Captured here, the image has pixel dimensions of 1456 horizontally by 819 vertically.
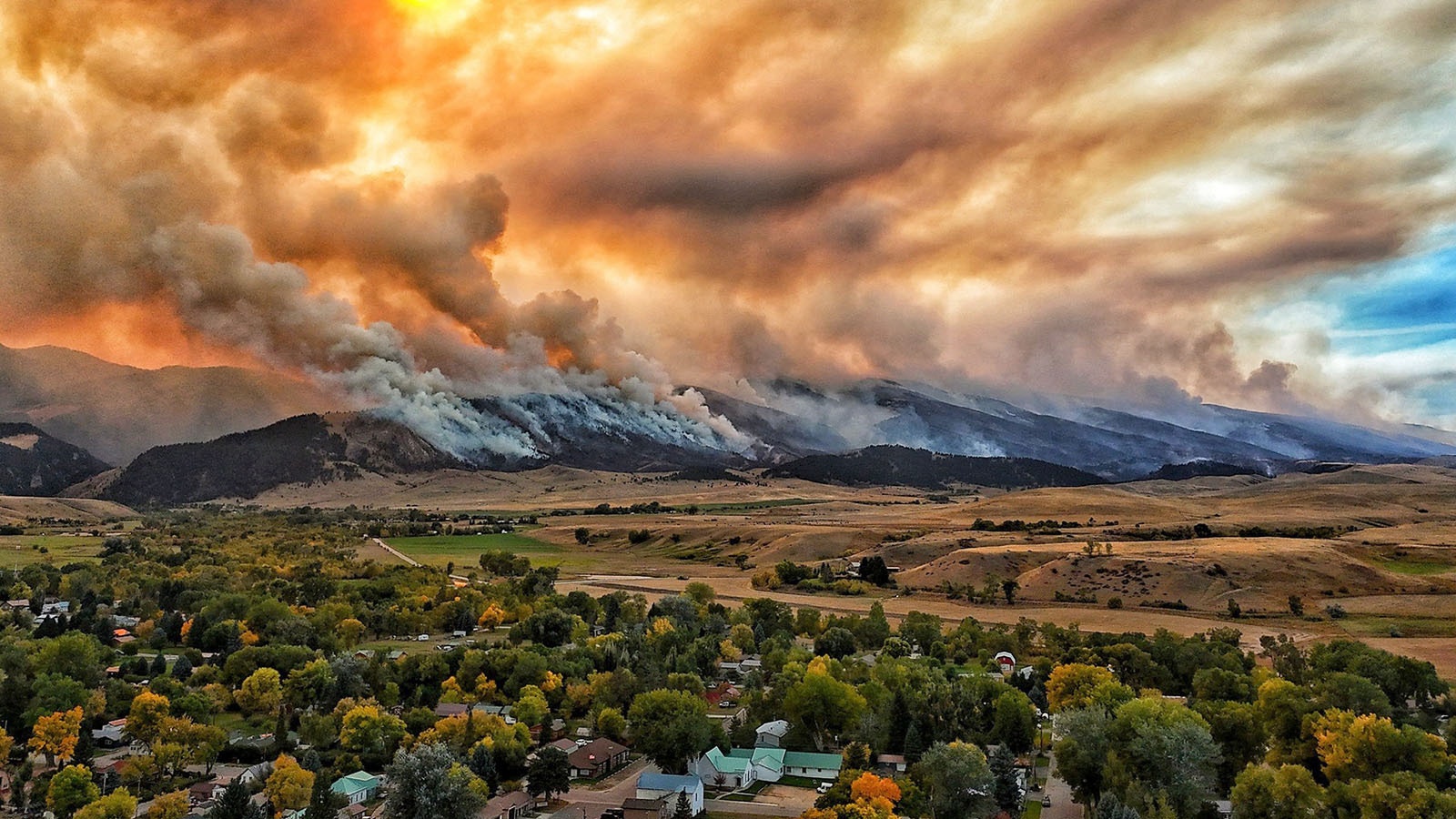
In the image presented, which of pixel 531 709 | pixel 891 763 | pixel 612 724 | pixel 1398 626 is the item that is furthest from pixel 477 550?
pixel 1398 626

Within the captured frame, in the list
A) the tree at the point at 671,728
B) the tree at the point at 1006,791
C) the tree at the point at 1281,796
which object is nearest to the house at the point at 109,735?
the tree at the point at 671,728

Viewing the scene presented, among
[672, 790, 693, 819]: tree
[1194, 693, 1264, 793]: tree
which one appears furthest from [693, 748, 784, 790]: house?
[1194, 693, 1264, 793]: tree

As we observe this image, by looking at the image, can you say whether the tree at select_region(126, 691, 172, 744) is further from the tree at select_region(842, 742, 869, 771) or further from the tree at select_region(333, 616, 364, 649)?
the tree at select_region(842, 742, 869, 771)

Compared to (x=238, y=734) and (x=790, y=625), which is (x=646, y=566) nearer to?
(x=790, y=625)

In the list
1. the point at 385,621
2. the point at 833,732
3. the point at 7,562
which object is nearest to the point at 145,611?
the point at 385,621

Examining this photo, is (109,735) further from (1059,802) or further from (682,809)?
(1059,802)

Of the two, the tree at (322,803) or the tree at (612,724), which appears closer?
the tree at (322,803)

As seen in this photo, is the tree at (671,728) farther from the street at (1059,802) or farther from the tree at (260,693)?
the tree at (260,693)

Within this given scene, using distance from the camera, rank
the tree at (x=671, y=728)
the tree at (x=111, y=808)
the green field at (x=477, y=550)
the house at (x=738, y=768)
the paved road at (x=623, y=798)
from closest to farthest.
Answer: the tree at (x=111, y=808) → the paved road at (x=623, y=798) → the tree at (x=671, y=728) → the house at (x=738, y=768) → the green field at (x=477, y=550)
